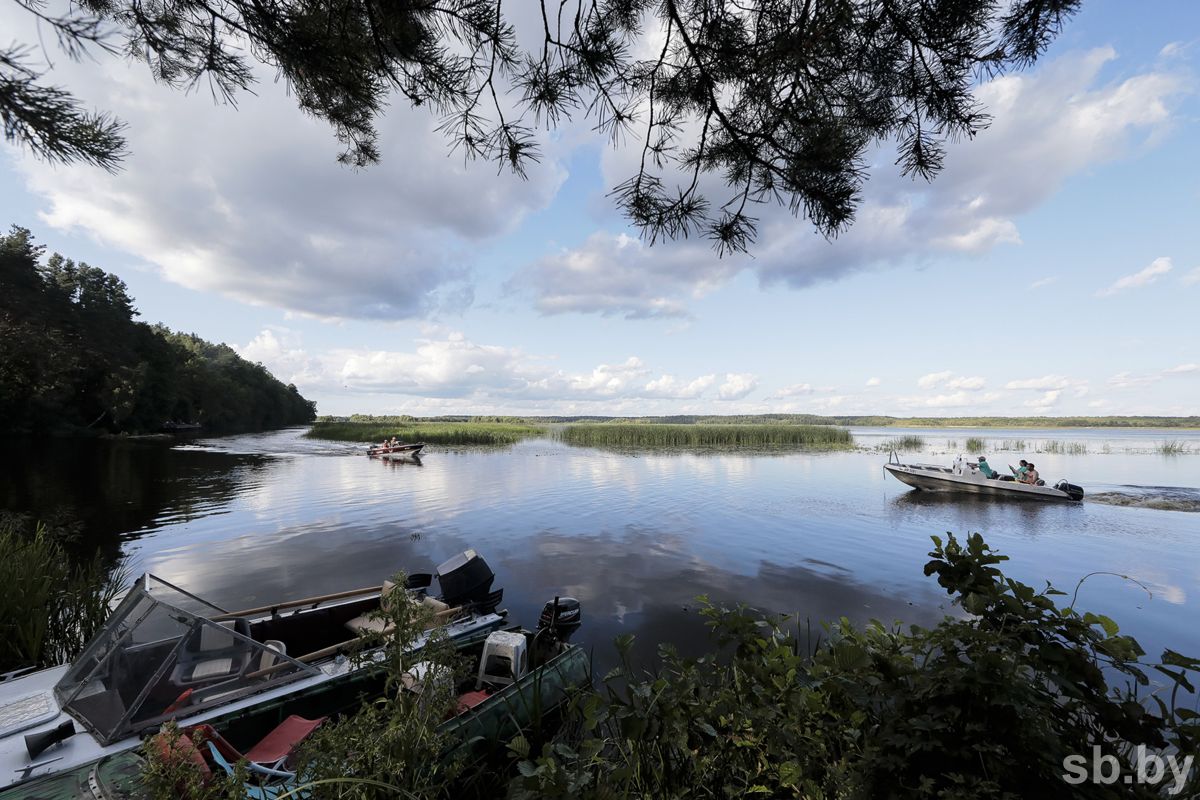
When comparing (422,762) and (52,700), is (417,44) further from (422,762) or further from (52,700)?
(52,700)

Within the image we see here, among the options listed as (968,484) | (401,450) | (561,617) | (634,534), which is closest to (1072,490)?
(968,484)

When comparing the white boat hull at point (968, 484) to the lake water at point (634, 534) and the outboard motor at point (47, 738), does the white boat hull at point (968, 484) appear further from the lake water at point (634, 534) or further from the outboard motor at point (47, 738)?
the outboard motor at point (47, 738)

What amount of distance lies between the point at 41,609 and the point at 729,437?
4231cm

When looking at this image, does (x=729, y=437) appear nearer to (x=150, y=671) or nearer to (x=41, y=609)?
(x=41, y=609)

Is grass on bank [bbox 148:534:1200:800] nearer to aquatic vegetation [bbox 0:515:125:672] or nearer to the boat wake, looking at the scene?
aquatic vegetation [bbox 0:515:125:672]

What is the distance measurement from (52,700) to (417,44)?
5.49 meters

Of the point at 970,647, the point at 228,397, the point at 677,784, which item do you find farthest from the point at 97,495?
the point at 228,397

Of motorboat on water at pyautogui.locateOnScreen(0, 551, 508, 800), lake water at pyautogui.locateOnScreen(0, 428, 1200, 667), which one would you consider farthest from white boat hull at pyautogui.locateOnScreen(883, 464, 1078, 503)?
motorboat on water at pyautogui.locateOnScreen(0, 551, 508, 800)

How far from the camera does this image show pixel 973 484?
19.3 metres

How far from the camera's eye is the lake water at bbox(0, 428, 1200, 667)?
345 inches

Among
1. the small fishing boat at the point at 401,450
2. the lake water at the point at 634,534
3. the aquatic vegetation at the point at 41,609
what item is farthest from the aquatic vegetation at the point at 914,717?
the small fishing boat at the point at 401,450

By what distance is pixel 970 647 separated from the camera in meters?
1.79

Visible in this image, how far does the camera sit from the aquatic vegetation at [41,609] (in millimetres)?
4836

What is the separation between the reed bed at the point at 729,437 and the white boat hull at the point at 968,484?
19.5m
